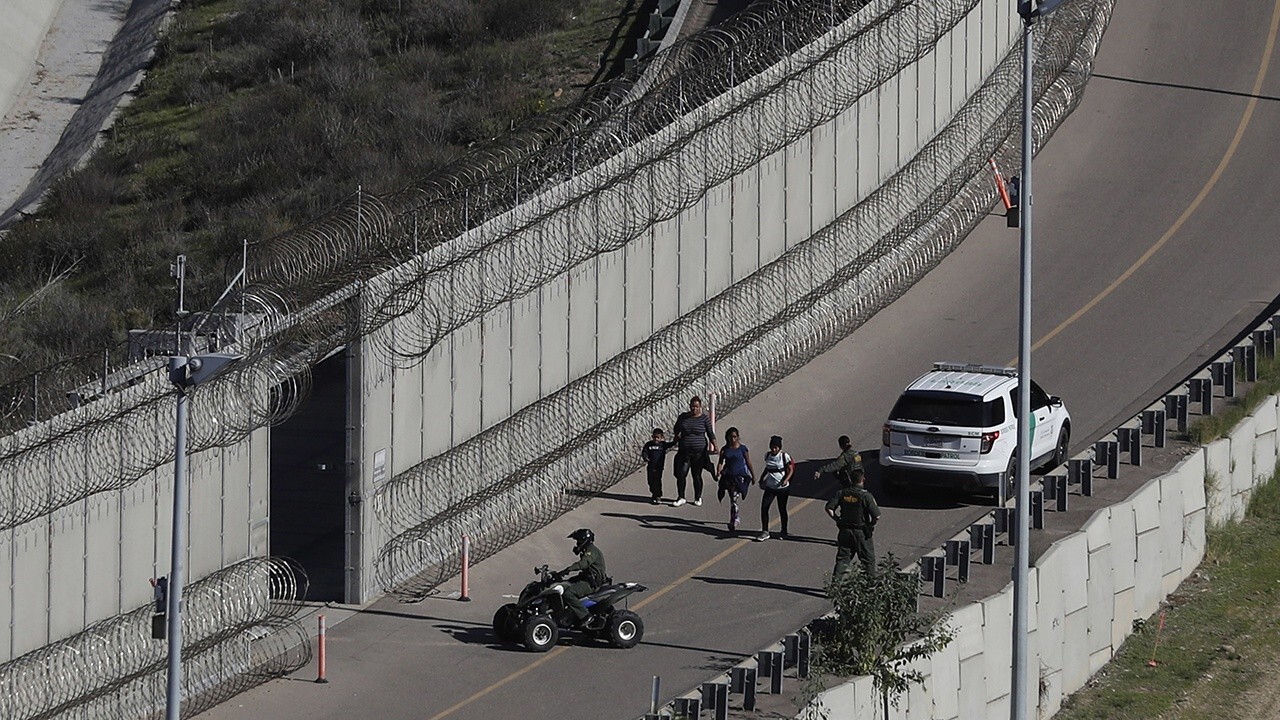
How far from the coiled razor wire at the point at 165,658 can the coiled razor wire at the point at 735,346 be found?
2.38 m

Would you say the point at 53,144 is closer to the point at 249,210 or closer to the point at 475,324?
the point at 249,210

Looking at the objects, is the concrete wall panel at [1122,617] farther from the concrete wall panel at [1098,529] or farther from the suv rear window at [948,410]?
the suv rear window at [948,410]

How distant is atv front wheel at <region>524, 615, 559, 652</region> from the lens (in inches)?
840

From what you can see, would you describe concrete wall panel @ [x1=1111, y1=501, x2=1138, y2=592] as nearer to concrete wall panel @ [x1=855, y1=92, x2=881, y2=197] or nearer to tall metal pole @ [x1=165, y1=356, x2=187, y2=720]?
concrete wall panel @ [x1=855, y1=92, x2=881, y2=197]

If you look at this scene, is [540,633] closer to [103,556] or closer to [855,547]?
[855,547]

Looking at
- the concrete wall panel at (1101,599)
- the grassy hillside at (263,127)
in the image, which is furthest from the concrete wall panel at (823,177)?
the concrete wall panel at (1101,599)

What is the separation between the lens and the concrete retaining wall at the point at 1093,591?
795 inches

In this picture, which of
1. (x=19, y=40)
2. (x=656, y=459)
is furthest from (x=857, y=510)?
(x=19, y=40)

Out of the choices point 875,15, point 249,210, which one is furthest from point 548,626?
point 249,210

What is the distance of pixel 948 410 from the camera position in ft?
83.0

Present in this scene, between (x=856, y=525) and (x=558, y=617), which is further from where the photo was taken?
(x=856, y=525)

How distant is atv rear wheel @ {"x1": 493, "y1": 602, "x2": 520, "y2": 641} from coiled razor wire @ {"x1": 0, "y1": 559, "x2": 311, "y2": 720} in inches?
79.8

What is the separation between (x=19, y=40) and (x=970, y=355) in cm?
2896

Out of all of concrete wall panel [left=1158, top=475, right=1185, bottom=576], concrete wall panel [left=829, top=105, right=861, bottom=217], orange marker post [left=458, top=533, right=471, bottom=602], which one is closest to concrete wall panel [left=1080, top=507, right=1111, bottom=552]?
concrete wall panel [left=1158, top=475, right=1185, bottom=576]
